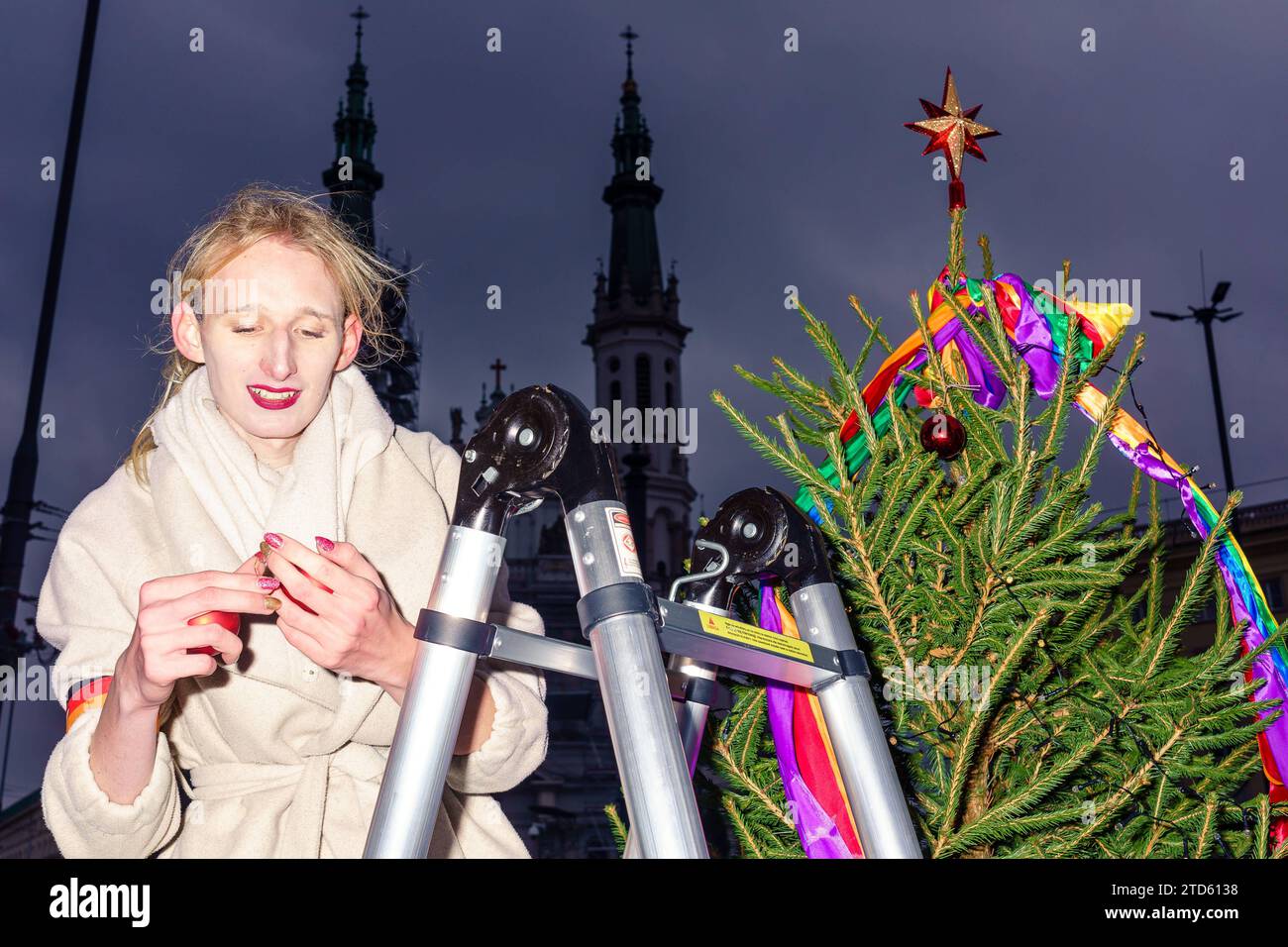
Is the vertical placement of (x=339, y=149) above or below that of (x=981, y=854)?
above

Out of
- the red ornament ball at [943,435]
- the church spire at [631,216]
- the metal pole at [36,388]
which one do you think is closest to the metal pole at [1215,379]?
the metal pole at [36,388]

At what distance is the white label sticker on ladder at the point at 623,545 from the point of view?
54.2 inches

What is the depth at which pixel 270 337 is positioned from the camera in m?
1.92

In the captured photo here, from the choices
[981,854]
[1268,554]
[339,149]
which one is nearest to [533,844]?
[1268,554]

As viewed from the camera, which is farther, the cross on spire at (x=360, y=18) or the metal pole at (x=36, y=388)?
the cross on spire at (x=360, y=18)

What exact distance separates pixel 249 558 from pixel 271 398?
33cm

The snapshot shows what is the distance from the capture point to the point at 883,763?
161 centimetres

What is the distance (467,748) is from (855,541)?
84cm

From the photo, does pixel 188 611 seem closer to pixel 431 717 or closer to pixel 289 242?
pixel 431 717

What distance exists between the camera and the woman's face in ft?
6.25

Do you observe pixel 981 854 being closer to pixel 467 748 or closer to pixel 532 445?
pixel 467 748

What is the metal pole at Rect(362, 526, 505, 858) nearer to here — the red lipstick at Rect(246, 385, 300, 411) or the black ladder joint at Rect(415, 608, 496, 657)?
the black ladder joint at Rect(415, 608, 496, 657)

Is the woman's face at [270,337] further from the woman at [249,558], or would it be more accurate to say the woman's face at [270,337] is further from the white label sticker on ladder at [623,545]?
the white label sticker on ladder at [623,545]

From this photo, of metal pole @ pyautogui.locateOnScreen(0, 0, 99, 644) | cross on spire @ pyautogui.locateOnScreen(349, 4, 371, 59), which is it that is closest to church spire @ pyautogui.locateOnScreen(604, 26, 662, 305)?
cross on spire @ pyautogui.locateOnScreen(349, 4, 371, 59)
